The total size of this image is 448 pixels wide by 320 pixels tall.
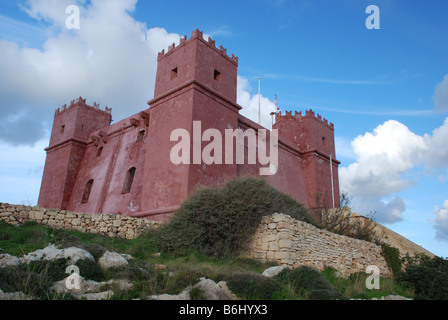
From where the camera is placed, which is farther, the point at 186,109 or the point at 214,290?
the point at 186,109

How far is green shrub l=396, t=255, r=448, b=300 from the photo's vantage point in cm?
1148

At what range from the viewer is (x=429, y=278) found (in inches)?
473

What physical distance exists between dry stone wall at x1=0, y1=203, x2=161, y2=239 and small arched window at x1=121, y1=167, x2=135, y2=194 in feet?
18.4

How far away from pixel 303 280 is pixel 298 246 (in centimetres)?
274

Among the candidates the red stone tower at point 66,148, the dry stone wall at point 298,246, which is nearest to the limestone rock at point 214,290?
the dry stone wall at point 298,246

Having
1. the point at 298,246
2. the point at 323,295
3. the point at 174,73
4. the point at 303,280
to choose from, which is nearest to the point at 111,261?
the point at 303,280

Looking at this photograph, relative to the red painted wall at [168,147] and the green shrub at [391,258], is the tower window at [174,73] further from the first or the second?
the green shrub at [391,258]

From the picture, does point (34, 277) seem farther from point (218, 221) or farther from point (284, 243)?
point (284, 243)

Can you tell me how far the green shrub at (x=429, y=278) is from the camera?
11484 millimetres

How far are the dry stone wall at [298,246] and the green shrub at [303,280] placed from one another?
179 centimetres

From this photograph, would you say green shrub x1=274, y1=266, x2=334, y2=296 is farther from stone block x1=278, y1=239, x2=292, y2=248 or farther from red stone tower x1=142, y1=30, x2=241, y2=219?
red stone tower x1=142, y1=30, x2=241, y2=219
